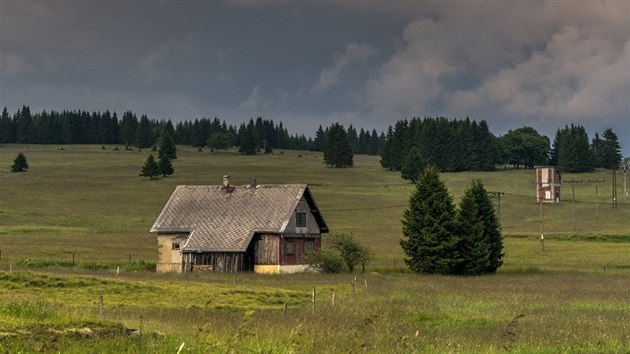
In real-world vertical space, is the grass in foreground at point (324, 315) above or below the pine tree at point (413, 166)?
below

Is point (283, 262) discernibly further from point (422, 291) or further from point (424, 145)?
point (424, 145)

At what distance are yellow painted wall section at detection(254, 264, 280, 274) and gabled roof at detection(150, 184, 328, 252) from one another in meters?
2.39

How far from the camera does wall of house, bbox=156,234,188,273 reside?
199ft

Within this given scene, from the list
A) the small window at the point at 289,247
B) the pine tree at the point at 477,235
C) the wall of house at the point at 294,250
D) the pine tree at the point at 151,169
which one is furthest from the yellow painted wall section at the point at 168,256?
the pine tree at the point at 151,169

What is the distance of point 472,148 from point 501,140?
16.1m

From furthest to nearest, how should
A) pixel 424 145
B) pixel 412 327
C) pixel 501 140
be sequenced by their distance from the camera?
pixel 501 140
pixel 424 145
pixel 412 327

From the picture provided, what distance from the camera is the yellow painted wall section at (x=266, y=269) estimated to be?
59.1 m

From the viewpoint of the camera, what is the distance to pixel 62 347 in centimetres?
1295

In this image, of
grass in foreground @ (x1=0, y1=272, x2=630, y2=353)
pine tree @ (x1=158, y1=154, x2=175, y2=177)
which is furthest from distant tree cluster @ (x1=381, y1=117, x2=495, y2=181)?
grass in foreground @ (x1=0, y1=272, x2=630, y2=353)

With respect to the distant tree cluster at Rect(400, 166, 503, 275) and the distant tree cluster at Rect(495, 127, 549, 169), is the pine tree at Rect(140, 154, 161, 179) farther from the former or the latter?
the distant tree cluster at Rect(400, 166, 503, 275)

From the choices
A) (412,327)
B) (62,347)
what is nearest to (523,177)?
(412,327)

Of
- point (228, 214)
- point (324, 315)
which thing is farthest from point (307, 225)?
point (324, 315)

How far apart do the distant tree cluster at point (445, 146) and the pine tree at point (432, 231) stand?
371 ft

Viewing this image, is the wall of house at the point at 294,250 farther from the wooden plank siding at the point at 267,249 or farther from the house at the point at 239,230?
the wooden plank siding at the point at 267,249
